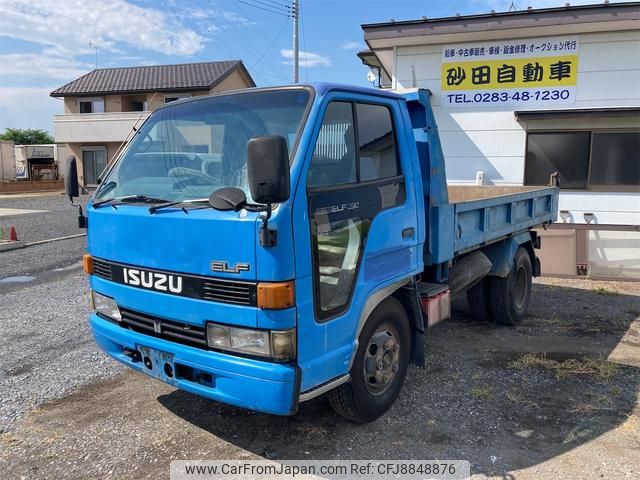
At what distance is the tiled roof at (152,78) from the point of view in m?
28.0

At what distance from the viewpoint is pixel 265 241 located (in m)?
2.50

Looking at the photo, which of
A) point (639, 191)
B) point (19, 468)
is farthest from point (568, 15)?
point (19, 468)

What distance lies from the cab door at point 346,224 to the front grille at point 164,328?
0.60 meters

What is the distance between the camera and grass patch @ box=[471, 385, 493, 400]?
154 inches

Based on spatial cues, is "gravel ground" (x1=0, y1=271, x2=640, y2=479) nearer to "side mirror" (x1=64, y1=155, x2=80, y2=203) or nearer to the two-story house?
"side mirror" (x1=64, y1=155, x2=80, y2=203)

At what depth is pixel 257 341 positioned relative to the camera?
104 inches

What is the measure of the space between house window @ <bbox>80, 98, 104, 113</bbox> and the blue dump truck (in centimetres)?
2913

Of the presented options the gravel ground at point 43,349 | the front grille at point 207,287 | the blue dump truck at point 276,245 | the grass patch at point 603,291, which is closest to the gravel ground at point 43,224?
the gravel ground at point 43,349

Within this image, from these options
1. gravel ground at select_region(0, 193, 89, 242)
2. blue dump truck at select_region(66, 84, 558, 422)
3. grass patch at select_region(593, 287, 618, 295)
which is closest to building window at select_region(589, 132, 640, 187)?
grass patch at select_region(593, 287, 618, 295)

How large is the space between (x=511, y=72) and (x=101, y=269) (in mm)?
8786

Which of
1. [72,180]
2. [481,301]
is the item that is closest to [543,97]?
[481,301]

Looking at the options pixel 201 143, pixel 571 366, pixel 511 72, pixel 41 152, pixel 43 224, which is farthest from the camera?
pixel 41 152

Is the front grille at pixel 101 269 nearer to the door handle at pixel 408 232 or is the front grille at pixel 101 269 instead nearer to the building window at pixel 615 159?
the door handle at pixel 408 232

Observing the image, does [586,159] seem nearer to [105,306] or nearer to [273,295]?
[273,295]
